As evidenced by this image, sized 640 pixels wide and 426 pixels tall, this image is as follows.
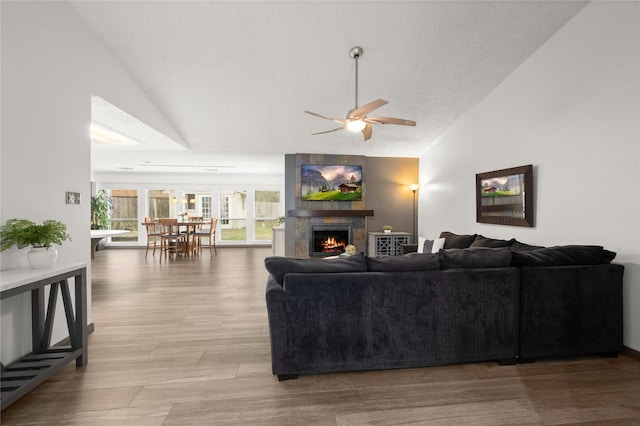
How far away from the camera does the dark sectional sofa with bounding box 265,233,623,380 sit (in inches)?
85.7

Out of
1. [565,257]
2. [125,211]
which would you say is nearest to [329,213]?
[565,257]

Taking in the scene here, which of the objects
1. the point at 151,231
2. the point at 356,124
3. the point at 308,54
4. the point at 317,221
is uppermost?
the point at 308,54

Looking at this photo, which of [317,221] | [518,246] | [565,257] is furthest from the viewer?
[317,221]

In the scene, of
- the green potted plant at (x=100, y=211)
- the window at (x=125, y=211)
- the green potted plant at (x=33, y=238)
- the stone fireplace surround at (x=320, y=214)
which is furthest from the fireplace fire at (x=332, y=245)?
the green potted plant at (x=100, y=211)

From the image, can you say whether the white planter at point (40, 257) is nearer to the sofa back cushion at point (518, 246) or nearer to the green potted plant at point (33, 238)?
the green potted plant at point (33, 238)

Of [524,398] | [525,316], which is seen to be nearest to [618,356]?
[525,316]

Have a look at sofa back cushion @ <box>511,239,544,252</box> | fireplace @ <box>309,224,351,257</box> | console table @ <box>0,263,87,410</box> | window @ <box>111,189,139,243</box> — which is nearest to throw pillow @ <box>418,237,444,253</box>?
sofa back cushion @ <box>511,239,544,252</box>

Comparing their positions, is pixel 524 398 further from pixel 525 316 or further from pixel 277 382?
pixel 277 382

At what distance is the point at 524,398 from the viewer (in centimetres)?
195

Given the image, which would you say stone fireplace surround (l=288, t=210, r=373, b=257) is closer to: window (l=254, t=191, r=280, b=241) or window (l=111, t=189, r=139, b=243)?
window (l=254, t=191, r=280, b=241)

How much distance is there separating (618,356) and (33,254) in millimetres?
4424

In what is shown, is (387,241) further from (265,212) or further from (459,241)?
(265,212)

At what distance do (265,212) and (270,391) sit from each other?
8.33 metres

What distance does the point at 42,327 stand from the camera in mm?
2318
